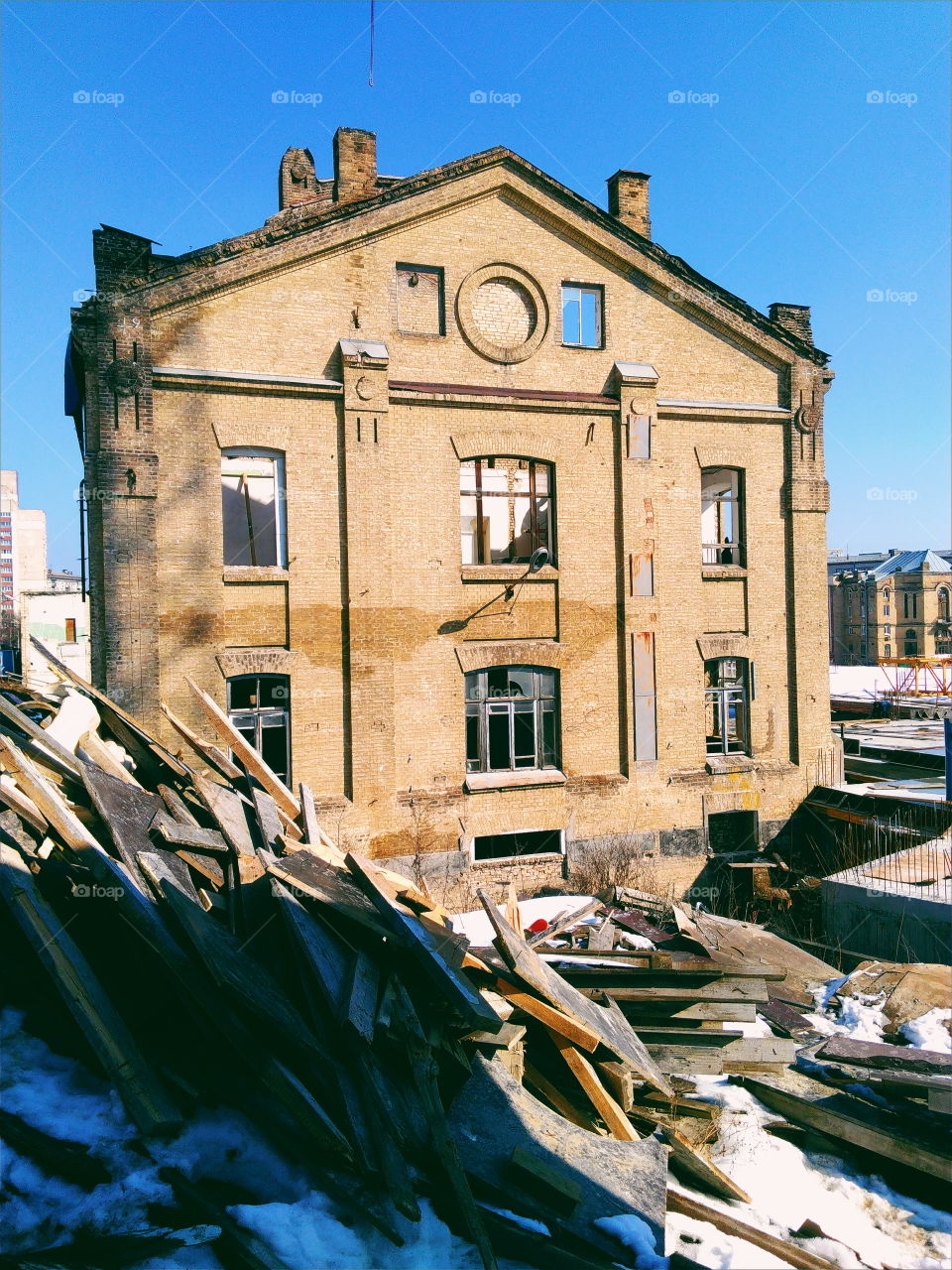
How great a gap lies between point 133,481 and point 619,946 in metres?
9.24

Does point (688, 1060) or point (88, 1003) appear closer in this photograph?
point (88, 1003)

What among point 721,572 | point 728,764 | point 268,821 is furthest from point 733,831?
point 268,821

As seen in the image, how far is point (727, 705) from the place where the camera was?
15.5m

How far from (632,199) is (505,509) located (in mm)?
6468

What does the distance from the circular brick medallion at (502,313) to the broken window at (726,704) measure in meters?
6.76

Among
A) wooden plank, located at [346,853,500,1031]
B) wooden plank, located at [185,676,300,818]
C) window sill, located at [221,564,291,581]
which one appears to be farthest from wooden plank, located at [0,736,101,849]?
window sill, located at [221,564,291,581]

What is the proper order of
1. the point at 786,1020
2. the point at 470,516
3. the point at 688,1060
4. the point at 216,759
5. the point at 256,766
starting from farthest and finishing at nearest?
the point at 470,516, the point at 256,766, the point at 216,759, the point at 786,1020, the point at 688,1060

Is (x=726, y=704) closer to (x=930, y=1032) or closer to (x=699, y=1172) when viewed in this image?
(x=930, y=1032)

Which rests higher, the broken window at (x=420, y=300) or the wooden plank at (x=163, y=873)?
the broken window at (x=420, y=300)

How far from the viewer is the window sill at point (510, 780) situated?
13562 millimetres

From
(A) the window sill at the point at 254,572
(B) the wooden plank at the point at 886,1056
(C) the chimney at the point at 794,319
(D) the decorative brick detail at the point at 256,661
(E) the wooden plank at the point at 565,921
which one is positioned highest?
(C) the chimney at the point at 794,319

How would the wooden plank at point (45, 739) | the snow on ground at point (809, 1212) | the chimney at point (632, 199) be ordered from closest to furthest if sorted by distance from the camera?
the snow on ground at point (809, 1212), the wooden plank at point (45, 739), the chimney at point (632, 199)

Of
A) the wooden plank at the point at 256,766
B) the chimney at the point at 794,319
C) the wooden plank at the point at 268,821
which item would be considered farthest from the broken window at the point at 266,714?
the chimney at the point at 794,319

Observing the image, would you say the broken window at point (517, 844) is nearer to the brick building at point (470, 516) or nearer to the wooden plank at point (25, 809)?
the brick building at point (470, 516)
